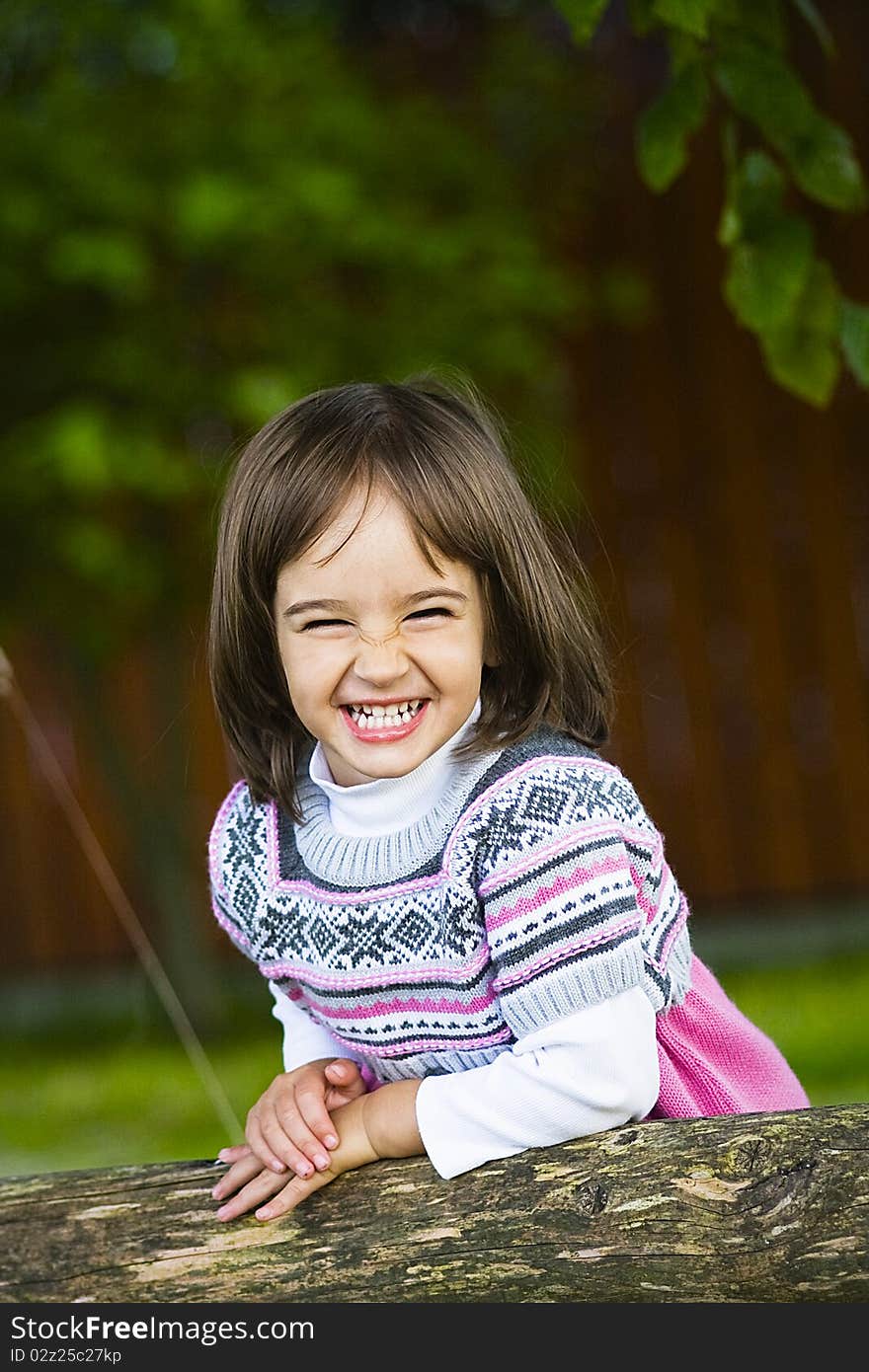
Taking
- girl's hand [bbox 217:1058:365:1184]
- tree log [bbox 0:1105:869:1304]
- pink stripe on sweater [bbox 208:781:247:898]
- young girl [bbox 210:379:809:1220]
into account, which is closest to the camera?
tree log [bbox 0:1105:869:1304]

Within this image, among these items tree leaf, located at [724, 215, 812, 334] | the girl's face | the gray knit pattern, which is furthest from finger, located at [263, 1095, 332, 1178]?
tree leaf, located at [724, 215, 812, 334]

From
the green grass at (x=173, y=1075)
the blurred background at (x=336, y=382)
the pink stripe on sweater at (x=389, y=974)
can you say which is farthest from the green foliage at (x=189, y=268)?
the pink stripe on sweater at (x=389, y=974)

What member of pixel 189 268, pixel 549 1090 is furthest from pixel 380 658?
pixel 189 268

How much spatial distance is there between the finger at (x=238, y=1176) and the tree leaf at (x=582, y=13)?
1.21 m

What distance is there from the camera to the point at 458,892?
1.51m

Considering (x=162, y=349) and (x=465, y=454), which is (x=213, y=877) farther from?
(x=162, y=349)

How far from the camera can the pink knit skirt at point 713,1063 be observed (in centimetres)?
162

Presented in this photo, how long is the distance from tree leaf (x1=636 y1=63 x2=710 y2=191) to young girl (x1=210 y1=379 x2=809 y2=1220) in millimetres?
420

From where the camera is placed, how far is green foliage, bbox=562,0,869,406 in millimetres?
1868

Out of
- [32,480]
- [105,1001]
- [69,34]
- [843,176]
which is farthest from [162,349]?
[843,176]

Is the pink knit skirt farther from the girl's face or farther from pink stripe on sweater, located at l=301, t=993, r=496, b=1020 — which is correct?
the girl's face

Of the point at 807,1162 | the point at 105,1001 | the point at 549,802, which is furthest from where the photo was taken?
the point at 105,1001

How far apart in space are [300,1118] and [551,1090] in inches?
11.0

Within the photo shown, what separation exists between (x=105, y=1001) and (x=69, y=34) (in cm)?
388
